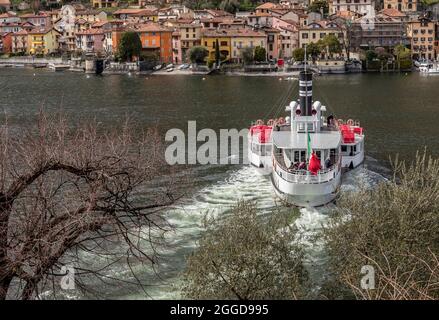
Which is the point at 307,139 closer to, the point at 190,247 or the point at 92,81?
the point at 190,247

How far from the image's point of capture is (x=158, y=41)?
7881 cm

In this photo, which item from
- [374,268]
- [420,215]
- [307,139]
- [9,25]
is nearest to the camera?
[374,268]

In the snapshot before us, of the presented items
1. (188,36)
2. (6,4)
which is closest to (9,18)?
(6,4)

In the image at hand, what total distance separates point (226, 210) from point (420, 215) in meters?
6.72

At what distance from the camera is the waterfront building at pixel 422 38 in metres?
76.4

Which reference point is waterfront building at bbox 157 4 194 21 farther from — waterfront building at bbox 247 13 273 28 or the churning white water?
the churning white water

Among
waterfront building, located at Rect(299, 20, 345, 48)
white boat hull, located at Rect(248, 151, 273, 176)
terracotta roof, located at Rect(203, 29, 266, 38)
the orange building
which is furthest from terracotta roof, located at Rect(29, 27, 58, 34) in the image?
white boat hull, located at Rect(248, 151, 273, 176)

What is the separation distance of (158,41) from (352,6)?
86.4ft

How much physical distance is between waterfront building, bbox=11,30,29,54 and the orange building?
22275mm

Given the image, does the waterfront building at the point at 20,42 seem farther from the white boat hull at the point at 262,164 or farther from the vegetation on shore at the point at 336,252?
the vegetation on shore at the point at 336,252

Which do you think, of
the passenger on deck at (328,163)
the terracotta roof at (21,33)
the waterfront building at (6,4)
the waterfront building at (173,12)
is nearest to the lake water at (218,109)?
the passenger on deck at (328,163)

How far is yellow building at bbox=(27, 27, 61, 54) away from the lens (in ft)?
305

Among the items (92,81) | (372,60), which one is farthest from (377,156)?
(372,60)

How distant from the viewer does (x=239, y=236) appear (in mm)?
11266
